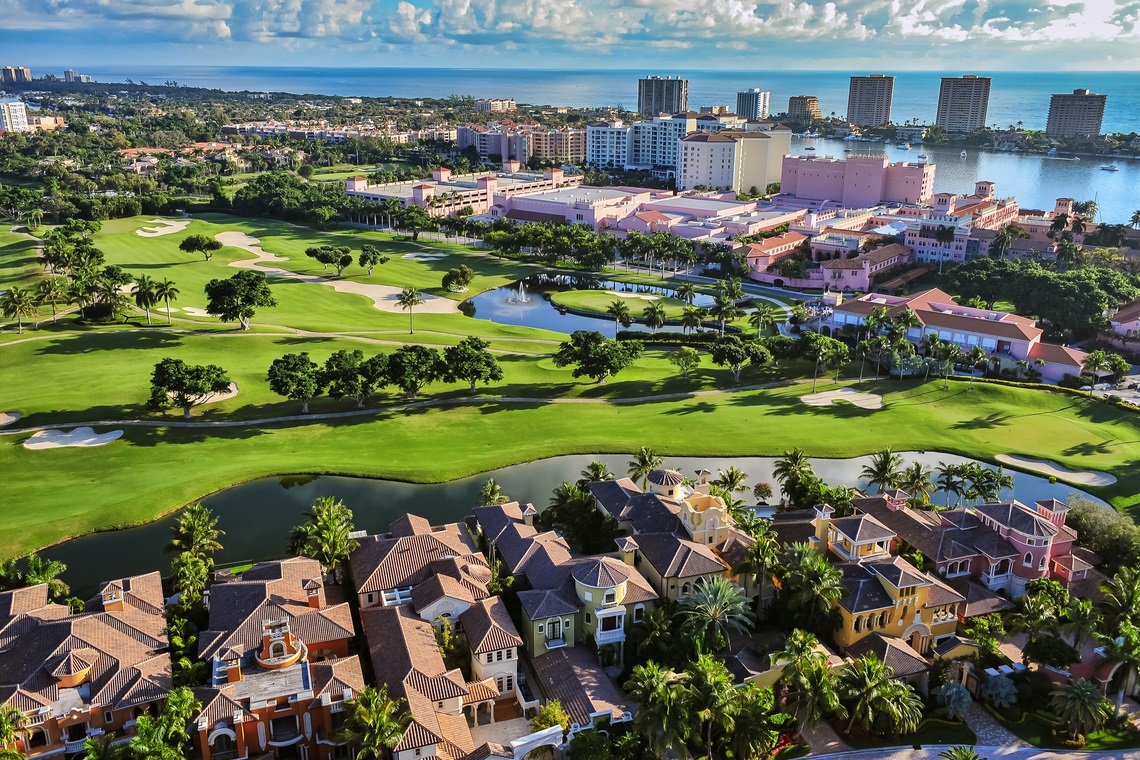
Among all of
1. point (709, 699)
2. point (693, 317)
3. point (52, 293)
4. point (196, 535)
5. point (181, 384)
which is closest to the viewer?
point (709, 699)

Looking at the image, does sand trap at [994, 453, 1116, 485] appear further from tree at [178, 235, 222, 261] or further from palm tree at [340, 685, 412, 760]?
tree at [178, 235, 222, 261]

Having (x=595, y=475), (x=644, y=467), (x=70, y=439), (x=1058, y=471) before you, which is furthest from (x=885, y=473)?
(x=70, y=439)

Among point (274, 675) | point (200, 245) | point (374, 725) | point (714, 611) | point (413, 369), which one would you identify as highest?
point (200, 245)

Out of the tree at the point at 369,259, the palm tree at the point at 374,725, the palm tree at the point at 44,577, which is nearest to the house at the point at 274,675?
the palm tree at the point at 374,725

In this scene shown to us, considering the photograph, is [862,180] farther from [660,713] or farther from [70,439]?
[660,713]

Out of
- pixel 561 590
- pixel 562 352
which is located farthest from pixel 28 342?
pixel 561 590

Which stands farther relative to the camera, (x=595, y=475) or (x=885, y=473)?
(x=885, y=473)

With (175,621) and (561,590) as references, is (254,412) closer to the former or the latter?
(175,621)
